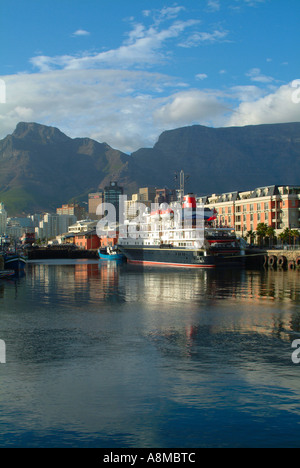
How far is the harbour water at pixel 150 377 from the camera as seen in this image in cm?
1497

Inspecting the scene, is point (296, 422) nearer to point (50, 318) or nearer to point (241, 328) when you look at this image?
point (241, 328)

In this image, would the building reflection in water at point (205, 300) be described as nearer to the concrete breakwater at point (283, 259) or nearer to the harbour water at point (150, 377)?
the harbour water at point (150, 377)

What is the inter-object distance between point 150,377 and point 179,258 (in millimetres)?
78087

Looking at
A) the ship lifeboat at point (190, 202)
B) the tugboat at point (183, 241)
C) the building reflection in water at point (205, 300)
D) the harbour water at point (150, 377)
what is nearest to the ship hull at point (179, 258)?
the tugboat at point (183, 241)

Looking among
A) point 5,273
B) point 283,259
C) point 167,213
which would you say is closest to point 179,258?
point 283,259

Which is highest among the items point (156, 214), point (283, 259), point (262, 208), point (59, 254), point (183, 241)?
point (262, 208)

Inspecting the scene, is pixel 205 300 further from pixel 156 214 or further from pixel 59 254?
pixel 59 254

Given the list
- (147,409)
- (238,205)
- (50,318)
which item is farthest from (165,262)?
(147,409)

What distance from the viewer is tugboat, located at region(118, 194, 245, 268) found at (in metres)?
91.8

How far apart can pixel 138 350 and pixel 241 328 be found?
8444 millimetres

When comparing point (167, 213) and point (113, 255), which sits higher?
point (167, 213)

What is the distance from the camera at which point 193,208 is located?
107125 mm

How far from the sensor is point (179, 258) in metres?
98.0

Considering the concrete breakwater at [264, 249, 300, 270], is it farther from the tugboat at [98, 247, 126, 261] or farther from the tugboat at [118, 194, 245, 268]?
the tugboat at [98, 247, 126, 261]
